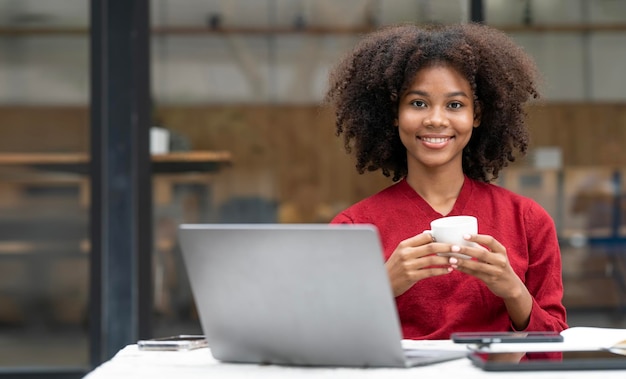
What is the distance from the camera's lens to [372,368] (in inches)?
56.3

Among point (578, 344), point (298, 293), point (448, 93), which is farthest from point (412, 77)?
point (298, 293)

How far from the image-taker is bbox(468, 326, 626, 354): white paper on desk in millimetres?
1488

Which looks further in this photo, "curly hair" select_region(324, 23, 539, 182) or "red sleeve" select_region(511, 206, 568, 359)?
"curly hair" select_region(324, 23, 539, 182)

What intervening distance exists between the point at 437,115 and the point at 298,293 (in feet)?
2.64

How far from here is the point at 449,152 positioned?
2133mm

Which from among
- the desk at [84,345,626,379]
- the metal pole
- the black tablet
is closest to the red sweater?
the black tablet

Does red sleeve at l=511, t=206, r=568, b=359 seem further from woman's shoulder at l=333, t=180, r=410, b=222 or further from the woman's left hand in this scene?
woman's shoulder at l=333, t=180, r=410, b=222

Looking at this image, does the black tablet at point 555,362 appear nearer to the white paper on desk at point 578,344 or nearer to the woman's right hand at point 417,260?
the white paper on desk at point 578,344

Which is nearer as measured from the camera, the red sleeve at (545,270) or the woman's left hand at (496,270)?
the woman's left hand at (496,270)

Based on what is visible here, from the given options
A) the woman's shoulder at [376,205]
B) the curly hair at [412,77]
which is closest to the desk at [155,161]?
the curly hair at [412,77]

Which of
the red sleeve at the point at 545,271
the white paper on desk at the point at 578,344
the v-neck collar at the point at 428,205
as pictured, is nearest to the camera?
the white paper on desk at the point at 578,344

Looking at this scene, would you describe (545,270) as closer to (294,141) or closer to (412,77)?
(412,77)

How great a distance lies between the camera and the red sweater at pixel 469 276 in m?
2.05

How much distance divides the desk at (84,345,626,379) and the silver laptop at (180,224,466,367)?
23 mm
